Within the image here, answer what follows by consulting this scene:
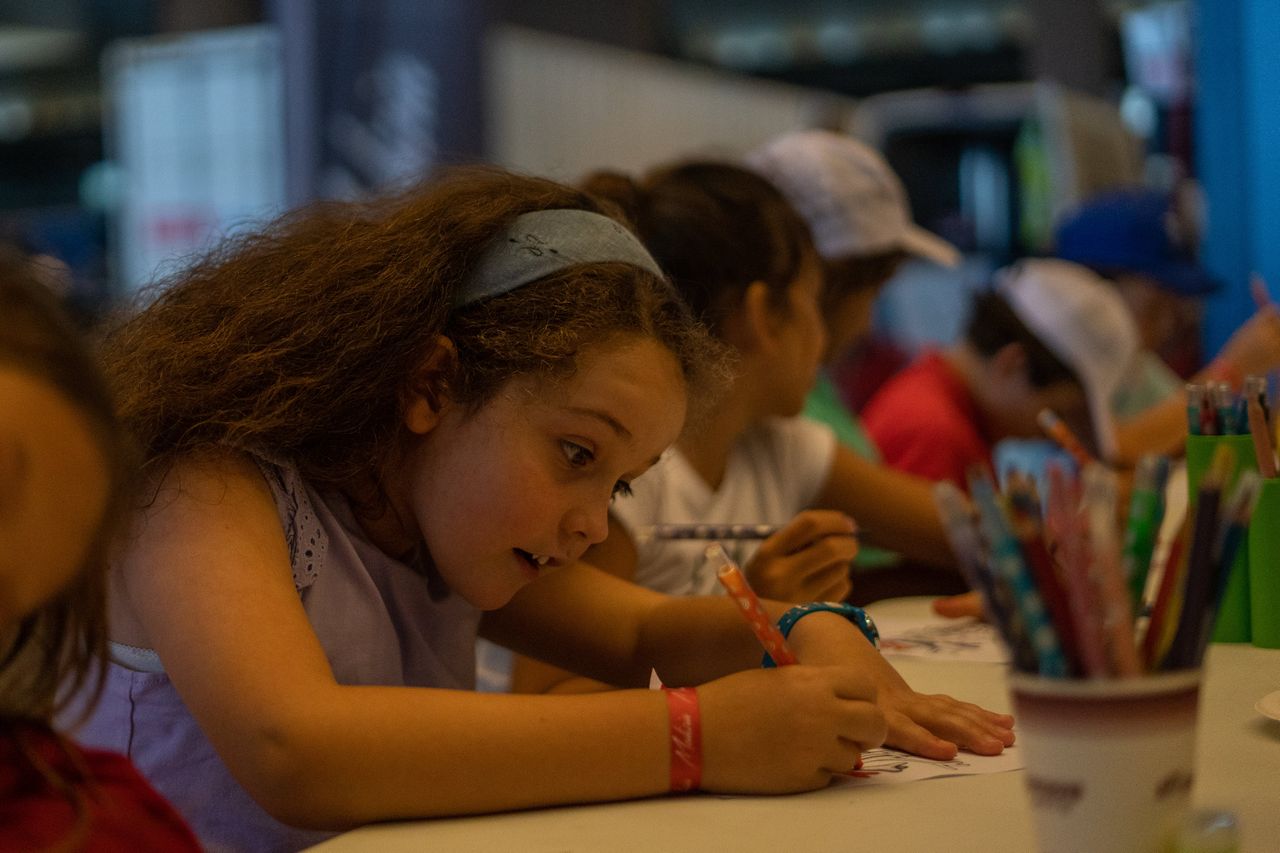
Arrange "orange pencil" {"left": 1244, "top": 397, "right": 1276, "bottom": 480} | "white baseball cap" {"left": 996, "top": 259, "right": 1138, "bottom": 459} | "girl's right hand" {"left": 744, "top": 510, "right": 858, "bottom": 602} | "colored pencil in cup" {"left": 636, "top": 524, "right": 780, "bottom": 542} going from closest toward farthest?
"orange pencil" {"left": 1244, "top": 397, "right": 1276, "bottom": 480} → "girl's right hand" {"left": 744, "top": 510, "right": 858, "bottom": 602} → "colored pencil in cup" {"left": 636, "top": 524, "right": 780, "bottom": 542} → "white baseball cap" {"left": 996, "top": 259, "right": 1138, "bottom": 459}

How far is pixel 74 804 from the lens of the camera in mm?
632

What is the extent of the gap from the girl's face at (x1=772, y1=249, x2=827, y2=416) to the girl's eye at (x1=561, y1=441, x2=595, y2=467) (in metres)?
0.74

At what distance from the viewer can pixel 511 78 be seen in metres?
4.94

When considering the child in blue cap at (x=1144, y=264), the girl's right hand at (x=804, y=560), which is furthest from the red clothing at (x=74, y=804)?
the child in blue cap at (x=1144, y=264)

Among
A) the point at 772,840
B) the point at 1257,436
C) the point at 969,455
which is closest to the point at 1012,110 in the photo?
the point at 969,455

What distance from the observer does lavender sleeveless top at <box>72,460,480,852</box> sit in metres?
0.94

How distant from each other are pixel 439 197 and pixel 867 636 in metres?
0.45

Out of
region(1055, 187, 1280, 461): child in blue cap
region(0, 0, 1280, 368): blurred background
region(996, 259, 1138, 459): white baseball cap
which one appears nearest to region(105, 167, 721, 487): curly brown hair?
region(0, 0, 1280, 368): blurred background

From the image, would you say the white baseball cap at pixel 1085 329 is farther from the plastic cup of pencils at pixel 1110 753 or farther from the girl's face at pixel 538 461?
the plastic cup of pencils at pixel 1110 753

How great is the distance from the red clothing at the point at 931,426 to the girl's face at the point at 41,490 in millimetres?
1881

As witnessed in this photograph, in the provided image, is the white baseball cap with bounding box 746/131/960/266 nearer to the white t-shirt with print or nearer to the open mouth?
the white t-shirt with print

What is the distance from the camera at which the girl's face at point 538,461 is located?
0.93 m

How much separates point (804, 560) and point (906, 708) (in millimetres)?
383

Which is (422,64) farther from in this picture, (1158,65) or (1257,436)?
(1257,436)
